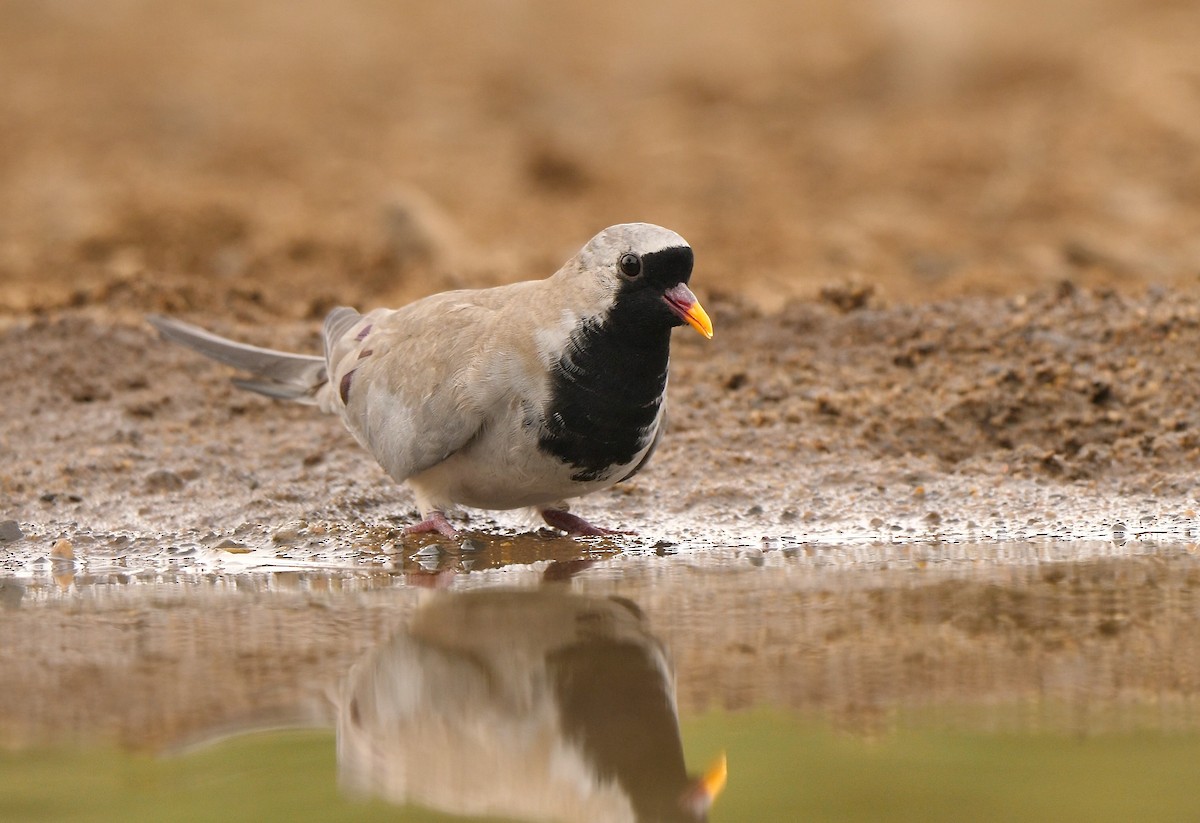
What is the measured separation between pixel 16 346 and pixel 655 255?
4.04 m

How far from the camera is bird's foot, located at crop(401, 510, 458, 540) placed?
18.1ft

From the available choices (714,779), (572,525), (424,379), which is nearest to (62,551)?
(424,379)

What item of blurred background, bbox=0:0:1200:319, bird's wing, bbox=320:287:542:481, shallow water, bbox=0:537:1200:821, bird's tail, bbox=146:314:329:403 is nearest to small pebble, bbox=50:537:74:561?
shallow water, bbox=0:537:1200:821

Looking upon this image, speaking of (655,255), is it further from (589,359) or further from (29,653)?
(29,653)

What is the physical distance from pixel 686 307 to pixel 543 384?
50cm

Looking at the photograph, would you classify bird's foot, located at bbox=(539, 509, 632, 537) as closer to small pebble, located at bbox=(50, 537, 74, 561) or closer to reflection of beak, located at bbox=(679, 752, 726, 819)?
small pebble, located at bbox=(50, 537, 74, 561)

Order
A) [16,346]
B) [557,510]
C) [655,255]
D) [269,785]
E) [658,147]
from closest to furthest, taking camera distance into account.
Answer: [269,785] < [655,255] < [557,510] < [16,346] < [658,147]

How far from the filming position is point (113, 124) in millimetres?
13203

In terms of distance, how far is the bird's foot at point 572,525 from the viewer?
18.4ft

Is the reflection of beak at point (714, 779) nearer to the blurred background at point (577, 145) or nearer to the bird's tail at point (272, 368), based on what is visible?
the bird's tail at point (272, 368)

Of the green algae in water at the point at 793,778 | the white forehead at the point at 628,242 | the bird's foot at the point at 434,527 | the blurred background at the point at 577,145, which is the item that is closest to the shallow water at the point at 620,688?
the green algae in water at the point at 793,778

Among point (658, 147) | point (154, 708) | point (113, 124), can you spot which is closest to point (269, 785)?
point (154, 708)

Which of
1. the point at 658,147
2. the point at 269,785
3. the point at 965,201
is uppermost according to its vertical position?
the point at 658,147

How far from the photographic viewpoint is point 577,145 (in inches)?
480
